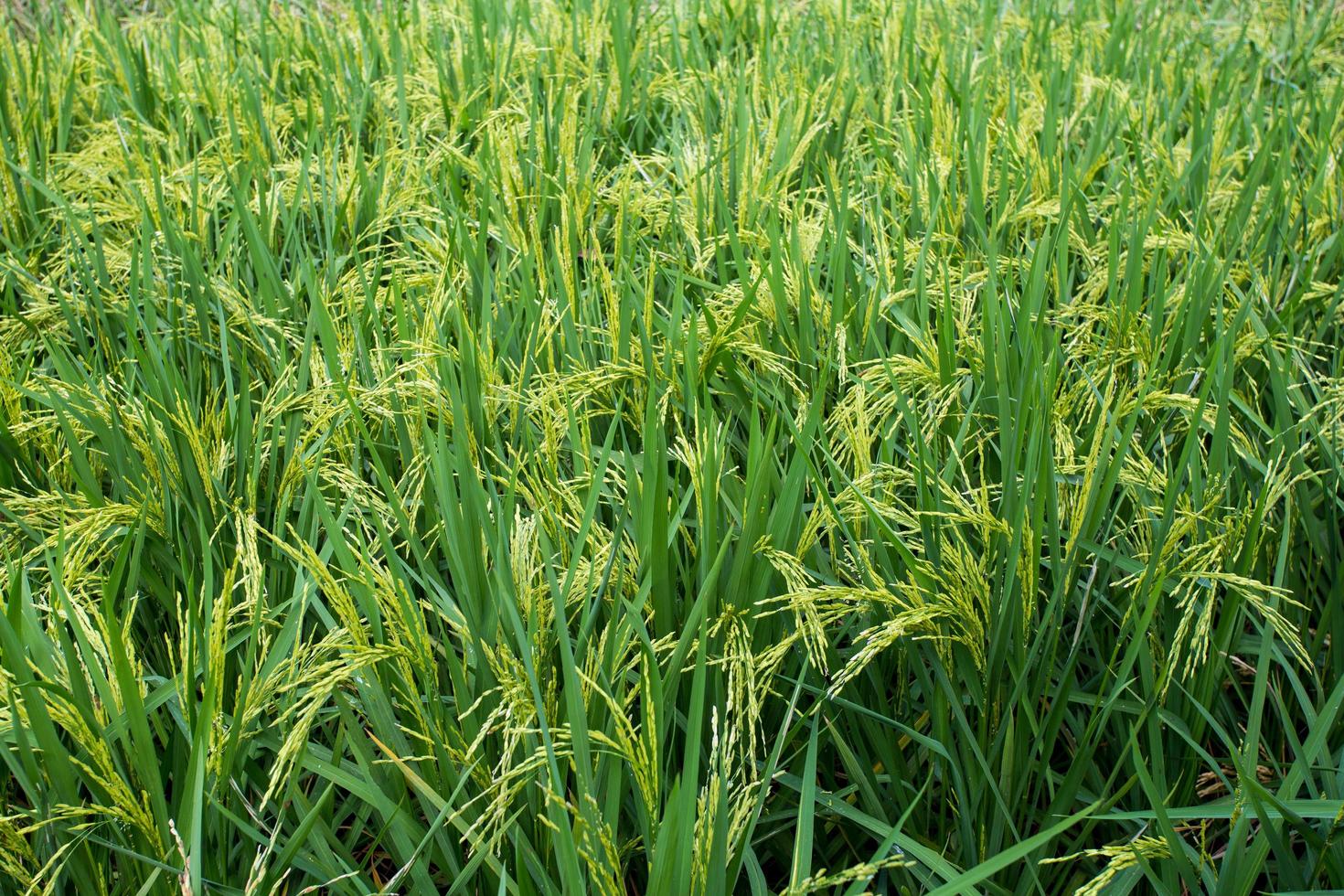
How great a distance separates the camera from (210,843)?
979mm

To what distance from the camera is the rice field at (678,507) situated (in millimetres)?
978

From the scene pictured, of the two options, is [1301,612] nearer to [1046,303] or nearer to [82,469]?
[1046,303]

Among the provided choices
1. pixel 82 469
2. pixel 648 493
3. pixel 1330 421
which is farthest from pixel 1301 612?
pixel 82 469

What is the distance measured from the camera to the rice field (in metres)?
0.98

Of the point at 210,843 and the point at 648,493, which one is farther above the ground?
the point at 648,493

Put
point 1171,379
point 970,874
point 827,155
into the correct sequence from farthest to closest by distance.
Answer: point 827,155 → point 1171,379 → point 970,874

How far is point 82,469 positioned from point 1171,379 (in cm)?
139

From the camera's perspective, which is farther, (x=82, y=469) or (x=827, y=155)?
(x=827, y=155)

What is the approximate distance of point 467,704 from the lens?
3.43 ft

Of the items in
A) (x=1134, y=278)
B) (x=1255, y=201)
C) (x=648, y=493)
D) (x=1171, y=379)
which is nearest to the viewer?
(x=648, y=493)

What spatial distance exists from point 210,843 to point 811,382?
2.99 ft

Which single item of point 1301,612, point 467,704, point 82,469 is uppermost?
point 82,469

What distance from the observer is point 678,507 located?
1.23 m

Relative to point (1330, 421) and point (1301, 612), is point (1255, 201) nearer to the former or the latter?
point (1330, 421)
